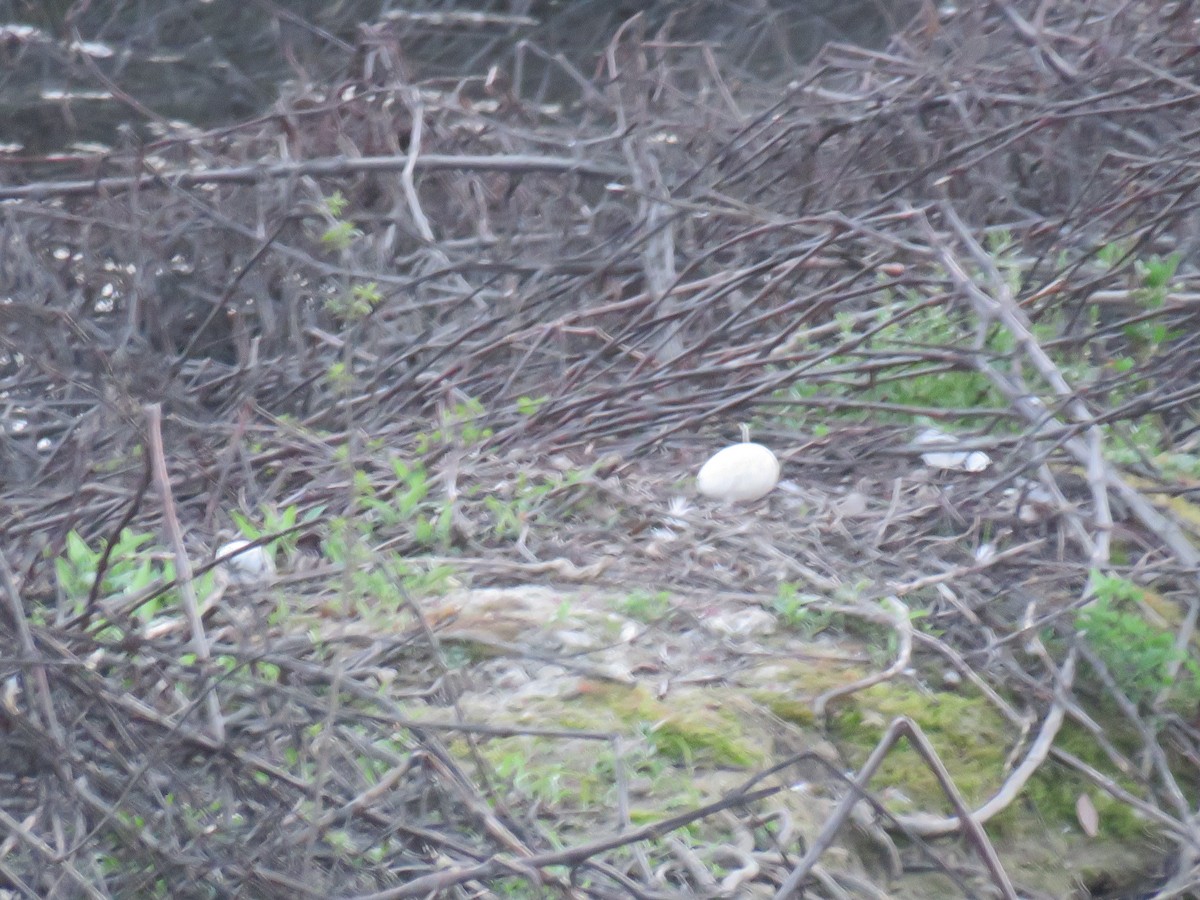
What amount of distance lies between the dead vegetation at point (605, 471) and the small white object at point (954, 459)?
0.03 metres

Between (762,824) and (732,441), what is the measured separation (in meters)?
1.39

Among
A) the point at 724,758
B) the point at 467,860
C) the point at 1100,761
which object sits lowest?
the point at 1100,761

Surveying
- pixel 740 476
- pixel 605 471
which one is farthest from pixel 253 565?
pixel 740 476

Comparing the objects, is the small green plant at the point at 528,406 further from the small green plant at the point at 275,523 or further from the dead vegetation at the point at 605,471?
the small green plant at the point at 275,523

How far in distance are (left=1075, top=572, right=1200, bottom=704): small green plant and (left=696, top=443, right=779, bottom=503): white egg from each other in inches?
29.1

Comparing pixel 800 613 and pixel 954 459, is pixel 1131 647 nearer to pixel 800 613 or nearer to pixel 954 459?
pixel 800 613

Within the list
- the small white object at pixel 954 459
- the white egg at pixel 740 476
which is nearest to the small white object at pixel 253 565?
the white egg at pixel 740 476

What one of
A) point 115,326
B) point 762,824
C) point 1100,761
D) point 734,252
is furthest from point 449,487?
point 115,326

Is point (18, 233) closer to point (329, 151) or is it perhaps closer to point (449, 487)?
point (329, 151)

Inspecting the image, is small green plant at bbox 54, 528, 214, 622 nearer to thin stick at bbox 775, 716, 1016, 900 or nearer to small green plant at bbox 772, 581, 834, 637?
small green plant at bbox 772, 581, 834, 637

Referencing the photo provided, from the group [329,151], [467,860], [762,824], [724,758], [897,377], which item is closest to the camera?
[467,860]

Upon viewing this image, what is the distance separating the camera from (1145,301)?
129 inches

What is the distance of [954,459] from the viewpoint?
9.45ft

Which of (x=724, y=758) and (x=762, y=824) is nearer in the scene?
(x=762, y=824)
